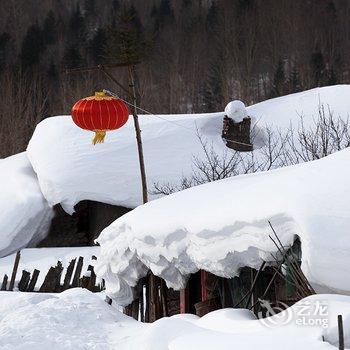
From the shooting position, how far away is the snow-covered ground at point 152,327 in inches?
195

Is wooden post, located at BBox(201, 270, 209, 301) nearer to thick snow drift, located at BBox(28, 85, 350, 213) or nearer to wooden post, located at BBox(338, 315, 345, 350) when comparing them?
wooden post, located at BBox(338, 315, 345, 350)

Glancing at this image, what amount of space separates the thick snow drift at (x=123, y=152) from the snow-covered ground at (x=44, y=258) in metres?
1.16

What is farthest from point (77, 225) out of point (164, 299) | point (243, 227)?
point (243, 227)

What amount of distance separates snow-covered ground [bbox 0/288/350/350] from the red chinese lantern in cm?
382

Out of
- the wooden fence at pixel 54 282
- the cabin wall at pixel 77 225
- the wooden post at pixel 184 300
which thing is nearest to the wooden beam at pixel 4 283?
the wooden fence at pixel 54 282

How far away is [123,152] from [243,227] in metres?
13.4

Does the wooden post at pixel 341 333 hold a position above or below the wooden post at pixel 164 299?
above

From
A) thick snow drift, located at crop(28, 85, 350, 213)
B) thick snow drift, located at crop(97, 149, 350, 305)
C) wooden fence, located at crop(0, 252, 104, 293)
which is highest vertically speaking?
thick snow drift, located at crop(28, 85, 350, 213)

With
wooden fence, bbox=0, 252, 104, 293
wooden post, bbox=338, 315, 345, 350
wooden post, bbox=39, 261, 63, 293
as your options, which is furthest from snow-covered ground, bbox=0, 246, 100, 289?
wooden post, bbox=338, 315, 345, 350

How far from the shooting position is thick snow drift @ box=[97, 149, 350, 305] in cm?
566

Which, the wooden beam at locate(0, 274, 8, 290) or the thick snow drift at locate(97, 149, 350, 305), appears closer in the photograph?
the thick snow drift at locate(97, 149, 350, 305)

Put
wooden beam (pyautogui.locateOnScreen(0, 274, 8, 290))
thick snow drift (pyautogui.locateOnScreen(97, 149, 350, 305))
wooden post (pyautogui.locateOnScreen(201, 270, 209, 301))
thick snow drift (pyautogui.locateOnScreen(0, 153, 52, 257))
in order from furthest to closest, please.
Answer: thick snow drift (pyautogui.locateOnScreen(0, 153, 52, 257)), wooden beam (pyautogui.locateOnScreen(0, 274, 8, 290)), wooden post (pyautogui.locateOnScreen(201, 270, 209, 301)), thick snow drift (pyautogui.locateOnScreen(97, 149, 350, 305))

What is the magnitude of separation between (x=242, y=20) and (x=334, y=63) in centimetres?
624

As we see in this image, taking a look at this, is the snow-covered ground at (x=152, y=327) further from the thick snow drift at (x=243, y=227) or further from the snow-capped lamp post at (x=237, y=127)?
the snow-capped lamp post at (x=237, y=127)
